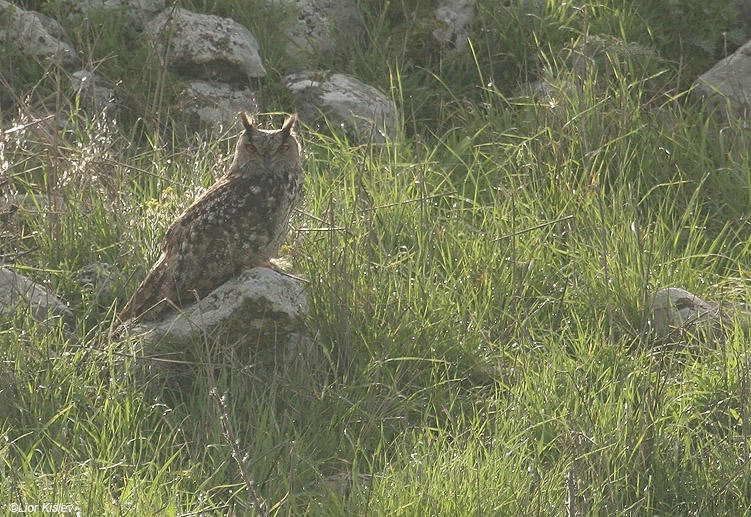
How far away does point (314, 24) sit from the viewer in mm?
6352

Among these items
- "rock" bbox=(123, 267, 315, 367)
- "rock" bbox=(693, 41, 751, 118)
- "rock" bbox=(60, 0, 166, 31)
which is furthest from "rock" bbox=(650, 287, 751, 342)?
"rock" bbox=(60, 0, 166, 31)

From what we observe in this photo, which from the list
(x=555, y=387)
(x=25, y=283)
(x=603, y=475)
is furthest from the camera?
(x=25, y=283)

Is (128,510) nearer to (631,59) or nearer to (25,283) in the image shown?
(25,283)

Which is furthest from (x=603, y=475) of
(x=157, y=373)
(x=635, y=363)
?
(x=157, y=373)

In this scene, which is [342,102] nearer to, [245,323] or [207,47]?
[207,47]

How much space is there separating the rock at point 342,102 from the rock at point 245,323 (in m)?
1.82

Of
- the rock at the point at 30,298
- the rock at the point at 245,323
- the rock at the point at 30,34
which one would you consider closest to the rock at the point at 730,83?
the rock at the point at 245,323

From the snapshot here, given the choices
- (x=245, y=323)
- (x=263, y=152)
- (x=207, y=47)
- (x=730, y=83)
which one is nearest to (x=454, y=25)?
(x=207, y=47)

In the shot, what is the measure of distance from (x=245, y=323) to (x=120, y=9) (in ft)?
9.01

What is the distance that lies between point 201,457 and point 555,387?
1.17 m

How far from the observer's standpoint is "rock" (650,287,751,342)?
407 cm

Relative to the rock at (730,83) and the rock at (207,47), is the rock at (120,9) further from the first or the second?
the rock at (730,83)

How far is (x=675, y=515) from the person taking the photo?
3.38 metres

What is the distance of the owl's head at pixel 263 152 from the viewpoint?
164 inches
